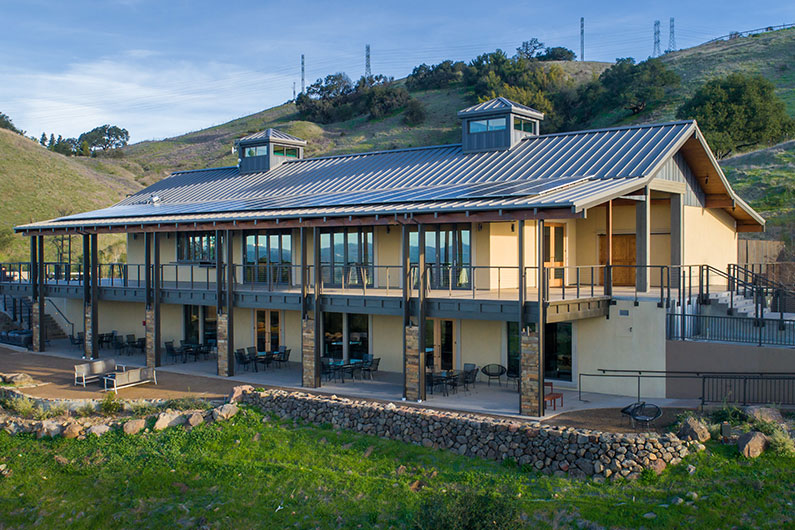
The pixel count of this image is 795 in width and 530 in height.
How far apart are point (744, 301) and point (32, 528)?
65.9ft

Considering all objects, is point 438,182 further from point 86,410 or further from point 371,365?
point 86,410

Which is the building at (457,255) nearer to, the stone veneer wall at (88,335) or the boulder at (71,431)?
the stone veneer wall at (88,335)

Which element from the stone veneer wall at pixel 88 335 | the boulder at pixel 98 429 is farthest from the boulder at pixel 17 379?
the boulder at pixel 98 429

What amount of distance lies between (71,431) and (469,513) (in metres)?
11.1

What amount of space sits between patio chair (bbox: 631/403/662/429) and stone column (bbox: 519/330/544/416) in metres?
2.15

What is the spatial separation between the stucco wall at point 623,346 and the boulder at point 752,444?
450 cm

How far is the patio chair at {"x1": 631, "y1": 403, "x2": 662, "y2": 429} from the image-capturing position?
48.0 ft

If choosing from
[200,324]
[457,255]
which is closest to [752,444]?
[457,255]

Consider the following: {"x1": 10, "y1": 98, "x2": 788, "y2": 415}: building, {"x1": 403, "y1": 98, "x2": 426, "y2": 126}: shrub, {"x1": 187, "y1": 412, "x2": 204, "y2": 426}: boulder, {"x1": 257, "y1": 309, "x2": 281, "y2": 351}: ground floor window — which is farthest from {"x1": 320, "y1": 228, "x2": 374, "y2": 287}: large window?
{"x1": 403, "y1": 98, "x2": 426, "y2": 126}: shrub

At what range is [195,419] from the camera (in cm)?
1734

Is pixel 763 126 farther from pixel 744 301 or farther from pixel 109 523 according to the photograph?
pixel 109 523

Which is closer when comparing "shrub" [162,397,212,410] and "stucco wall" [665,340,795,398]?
"stucco wall" [665,340,795,398]

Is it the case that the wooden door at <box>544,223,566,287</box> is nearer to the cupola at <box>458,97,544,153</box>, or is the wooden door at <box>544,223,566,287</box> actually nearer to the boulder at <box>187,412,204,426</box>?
the cupola at <box>458,97,544,153</box>

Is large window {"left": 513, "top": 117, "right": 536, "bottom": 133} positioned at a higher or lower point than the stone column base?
higher
